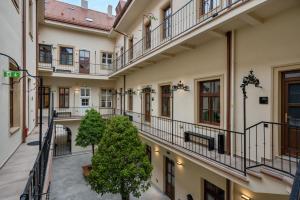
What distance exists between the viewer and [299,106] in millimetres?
4223

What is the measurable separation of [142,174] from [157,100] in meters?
4.23

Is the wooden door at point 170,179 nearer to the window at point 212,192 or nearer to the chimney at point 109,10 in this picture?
the window at point 212,192

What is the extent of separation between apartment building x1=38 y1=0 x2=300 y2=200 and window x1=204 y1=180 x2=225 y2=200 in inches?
1.4

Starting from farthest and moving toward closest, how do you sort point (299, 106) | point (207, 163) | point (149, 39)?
point (149, 39)
point (207, 163)
point (299, 106)

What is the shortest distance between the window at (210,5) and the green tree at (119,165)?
16.3ft

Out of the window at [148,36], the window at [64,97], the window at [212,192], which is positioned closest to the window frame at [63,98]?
the window at [64,97]

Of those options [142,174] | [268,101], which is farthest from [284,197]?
[142,174]

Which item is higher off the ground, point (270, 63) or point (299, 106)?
point (270, 63)

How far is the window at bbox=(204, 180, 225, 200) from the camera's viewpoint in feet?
20.4

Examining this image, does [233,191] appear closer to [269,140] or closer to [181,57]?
[269,140]

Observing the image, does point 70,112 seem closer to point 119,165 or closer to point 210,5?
point 119,165

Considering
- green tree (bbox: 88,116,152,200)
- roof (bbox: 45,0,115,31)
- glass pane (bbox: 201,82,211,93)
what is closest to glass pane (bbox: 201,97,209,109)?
glass pane (bbox: 201,82,211,93)

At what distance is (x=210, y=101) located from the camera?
6.55 m

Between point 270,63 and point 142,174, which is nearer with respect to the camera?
point 270,63
